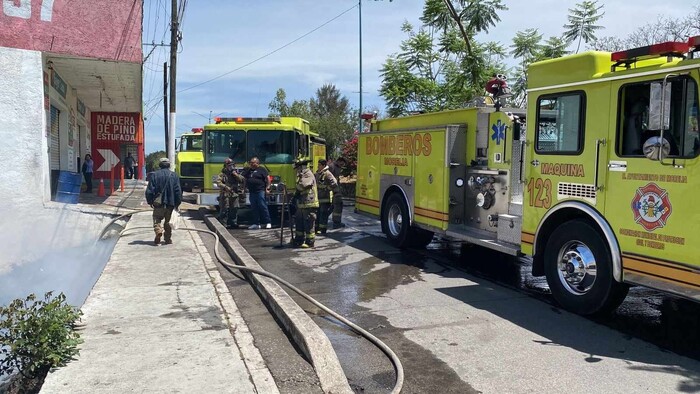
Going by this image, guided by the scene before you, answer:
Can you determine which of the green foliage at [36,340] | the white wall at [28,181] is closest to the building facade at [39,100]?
the white wall at [28,181]

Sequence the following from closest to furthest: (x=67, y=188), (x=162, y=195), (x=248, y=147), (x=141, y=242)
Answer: (x=162, y=195) < (x=141, y=242) < (x=67, y=188) < (x=248, y=147)

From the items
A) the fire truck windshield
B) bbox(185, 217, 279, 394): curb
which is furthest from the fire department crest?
the fire truck windshield

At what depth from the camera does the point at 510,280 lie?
317 inches

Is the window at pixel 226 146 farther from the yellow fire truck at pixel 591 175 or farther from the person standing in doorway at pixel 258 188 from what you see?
the yellow fire truck at pixel 591 175

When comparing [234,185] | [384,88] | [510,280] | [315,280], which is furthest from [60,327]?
[384,88]

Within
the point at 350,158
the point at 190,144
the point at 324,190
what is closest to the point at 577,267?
the point at 324,190

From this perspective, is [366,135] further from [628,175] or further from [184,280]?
[628,175]

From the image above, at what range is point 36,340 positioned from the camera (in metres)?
4.45

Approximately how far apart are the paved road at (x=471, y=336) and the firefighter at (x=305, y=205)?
5.12ft

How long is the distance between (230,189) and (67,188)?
4.11m

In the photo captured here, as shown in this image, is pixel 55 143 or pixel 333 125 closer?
pixel 55 143

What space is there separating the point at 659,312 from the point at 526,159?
87.4 inches

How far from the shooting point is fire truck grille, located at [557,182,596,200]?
5.96m

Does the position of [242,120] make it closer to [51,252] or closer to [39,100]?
[39,100]
